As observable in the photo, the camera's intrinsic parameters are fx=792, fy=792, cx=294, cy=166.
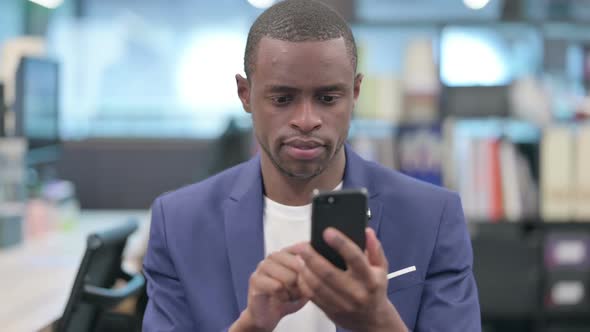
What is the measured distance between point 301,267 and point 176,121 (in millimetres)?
5312

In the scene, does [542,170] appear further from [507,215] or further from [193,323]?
[193,323]

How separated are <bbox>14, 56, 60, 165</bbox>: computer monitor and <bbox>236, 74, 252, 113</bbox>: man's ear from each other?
1.91 m

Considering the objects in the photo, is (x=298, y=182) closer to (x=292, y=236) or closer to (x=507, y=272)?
(x=292, y=236)

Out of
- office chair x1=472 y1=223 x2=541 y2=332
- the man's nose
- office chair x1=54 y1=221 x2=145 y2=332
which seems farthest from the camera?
office chair x1=472 y1=223 x2=541 y2=332

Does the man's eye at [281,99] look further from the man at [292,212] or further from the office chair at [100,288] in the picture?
the office chair at [100,288]

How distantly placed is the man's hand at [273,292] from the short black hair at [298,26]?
0.35 meters

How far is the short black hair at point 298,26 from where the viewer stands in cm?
116

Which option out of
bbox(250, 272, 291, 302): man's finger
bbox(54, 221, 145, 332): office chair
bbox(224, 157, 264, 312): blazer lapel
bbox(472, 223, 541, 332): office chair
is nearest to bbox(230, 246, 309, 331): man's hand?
bbox(250, 272, 291, 302): man's finger

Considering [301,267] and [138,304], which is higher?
[301,267]

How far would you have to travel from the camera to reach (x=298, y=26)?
1163mm

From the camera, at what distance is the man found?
1.15 m

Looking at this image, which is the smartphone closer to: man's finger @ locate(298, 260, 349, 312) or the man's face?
man's finger @ locate(298, 260, 349, 312)

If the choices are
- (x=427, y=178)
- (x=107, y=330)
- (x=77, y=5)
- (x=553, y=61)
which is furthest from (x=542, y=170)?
(x=77, y=5)

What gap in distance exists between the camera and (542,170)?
321cm
